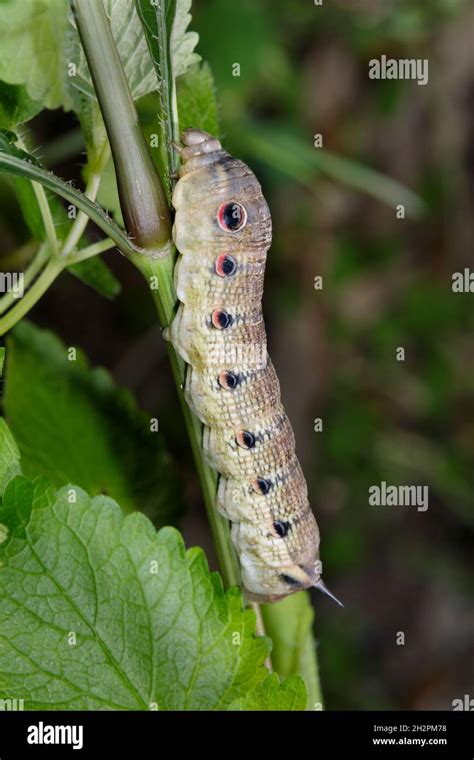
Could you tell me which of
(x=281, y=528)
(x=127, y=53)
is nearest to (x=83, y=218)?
(x=127, y=53)

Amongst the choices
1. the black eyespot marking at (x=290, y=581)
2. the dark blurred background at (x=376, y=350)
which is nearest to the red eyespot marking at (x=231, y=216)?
the black eyespot marking at (x=290, y=581)

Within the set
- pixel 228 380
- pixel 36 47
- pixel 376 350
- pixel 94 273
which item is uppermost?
pixel 376 350

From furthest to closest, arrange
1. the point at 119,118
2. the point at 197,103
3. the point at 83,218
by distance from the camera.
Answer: the point at 197,103
the point at 83,218
the point at 119,118

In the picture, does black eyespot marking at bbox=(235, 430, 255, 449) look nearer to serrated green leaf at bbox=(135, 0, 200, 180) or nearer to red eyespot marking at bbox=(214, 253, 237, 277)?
red eyespot marking at bbox=(214, 253, 237, 277)

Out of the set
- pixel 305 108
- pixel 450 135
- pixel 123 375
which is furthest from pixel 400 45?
pixel 123 375

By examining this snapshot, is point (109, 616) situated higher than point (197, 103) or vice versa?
point (197, 103)

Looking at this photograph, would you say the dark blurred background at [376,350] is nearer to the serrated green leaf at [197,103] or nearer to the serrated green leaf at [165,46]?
the serrated green leaf at [197,103]

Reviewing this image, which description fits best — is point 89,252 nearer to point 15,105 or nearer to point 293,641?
point 15,105
